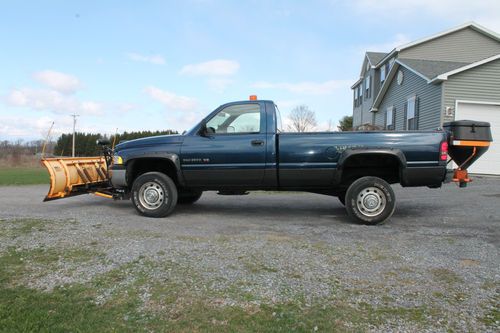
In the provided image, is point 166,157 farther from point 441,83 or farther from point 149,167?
point 441,83

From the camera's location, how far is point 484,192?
998cm

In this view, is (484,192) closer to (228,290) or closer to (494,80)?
(494,80)

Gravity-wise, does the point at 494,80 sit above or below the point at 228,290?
above

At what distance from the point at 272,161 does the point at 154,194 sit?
2129 mm

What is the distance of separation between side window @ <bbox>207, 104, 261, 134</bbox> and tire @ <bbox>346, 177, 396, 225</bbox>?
1.93m

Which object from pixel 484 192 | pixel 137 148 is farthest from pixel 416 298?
pixel 484 192

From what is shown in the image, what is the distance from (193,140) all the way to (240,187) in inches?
44.6

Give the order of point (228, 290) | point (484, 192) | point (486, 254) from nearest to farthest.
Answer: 1. point (228, 290)
2. point (486, 254)
3. point (484, 192)

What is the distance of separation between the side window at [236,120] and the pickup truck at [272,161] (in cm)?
2

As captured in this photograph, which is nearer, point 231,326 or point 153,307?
point 231,326

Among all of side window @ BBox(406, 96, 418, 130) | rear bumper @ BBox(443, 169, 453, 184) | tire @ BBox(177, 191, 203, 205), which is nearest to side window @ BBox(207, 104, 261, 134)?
tire @ BBox(177, 191, 203, 205)

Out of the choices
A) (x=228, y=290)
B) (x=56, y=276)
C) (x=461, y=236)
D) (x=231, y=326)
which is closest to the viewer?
(x=231, y=326)

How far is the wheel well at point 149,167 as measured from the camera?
22.9 feet

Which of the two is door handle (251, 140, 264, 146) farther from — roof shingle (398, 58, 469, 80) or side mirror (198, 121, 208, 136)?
roof shingle (398, 58, 469, 80)
